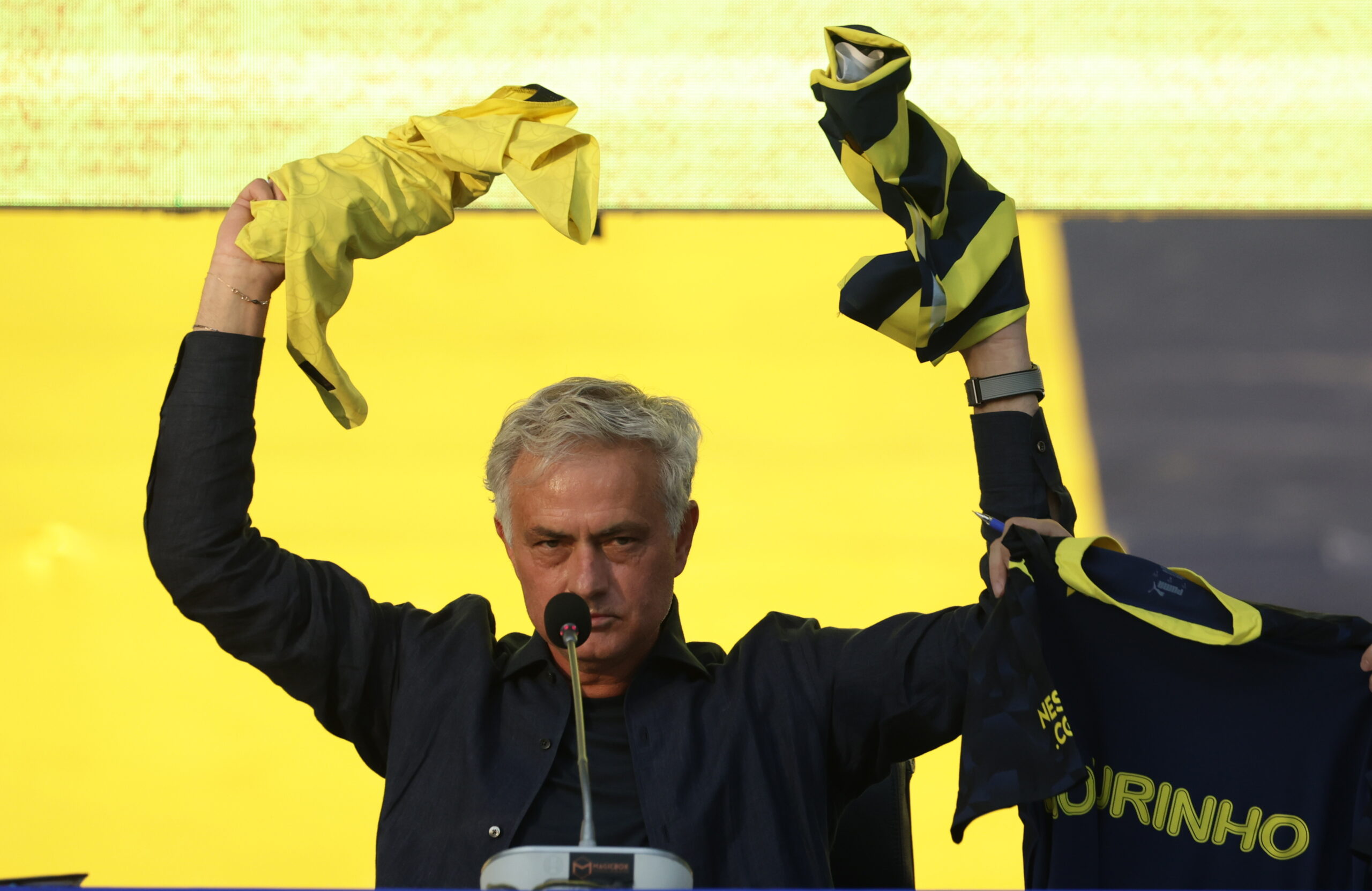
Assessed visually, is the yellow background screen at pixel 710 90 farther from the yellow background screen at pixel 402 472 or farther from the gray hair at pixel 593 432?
the gray hair at pixel 593 432

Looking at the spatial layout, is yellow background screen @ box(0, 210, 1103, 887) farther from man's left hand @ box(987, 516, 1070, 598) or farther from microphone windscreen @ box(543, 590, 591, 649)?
microphone windscreen @ box(543, 590, 591, 649)

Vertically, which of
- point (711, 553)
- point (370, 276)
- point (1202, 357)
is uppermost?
point (370, 276)

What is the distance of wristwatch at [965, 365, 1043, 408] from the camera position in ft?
5.19

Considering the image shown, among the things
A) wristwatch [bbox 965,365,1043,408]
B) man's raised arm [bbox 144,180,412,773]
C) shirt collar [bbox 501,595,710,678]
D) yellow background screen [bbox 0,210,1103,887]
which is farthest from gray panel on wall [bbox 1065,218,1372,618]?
man's raised arm [bbox 144,180,412,773]

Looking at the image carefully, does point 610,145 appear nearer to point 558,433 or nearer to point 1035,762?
point 558,433

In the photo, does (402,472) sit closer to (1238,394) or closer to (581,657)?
(581,657)

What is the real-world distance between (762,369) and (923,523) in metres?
0.53

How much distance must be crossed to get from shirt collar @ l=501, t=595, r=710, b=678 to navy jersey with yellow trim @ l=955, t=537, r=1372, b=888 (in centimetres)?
34

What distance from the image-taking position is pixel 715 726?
1.60 metres

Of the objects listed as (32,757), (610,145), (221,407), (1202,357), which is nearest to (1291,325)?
(1202,357)

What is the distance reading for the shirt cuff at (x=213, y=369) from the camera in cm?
147

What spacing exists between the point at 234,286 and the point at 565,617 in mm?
542

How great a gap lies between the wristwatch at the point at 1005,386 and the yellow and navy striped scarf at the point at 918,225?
0.05 m

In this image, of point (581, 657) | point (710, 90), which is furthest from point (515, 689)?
point (710, 90)
